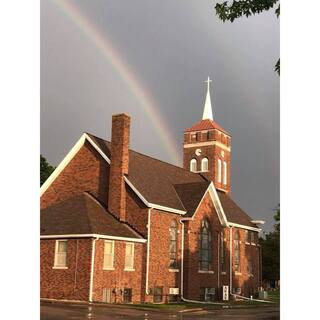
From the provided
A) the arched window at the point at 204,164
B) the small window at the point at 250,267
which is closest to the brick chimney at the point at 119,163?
the small window at the point at 250,267

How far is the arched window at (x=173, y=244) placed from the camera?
29.0 metres

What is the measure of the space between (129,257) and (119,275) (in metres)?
1.03

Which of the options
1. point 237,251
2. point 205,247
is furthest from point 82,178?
point 237,251

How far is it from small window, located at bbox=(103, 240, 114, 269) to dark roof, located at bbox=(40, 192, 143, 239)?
0.44 meters

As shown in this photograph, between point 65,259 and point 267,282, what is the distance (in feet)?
85.6

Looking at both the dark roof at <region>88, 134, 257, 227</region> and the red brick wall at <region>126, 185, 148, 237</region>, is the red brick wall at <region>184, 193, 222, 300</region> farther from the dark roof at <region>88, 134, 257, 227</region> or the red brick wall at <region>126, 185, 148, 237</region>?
the red brick wall at <region>126, 185, 148, 237</region>

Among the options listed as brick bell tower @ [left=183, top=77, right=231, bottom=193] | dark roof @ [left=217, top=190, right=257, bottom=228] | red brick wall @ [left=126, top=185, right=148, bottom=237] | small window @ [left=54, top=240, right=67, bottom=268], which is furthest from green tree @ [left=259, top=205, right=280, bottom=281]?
small window @ [left=54, top=240, right=67, bottom=268]

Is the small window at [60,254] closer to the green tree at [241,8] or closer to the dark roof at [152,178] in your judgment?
the dark roof at [152,178]

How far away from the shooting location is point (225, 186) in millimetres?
50094

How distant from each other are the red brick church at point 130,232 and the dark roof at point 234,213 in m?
0.29

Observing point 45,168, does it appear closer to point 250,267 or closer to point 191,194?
point 191,194
